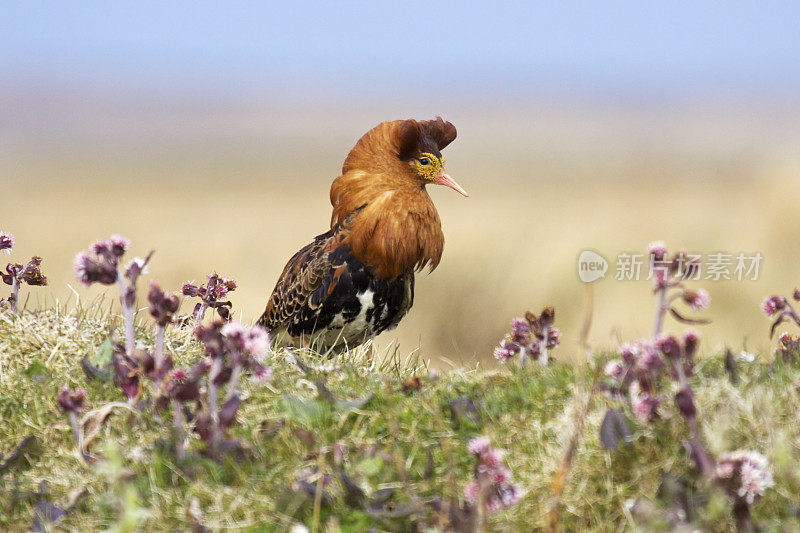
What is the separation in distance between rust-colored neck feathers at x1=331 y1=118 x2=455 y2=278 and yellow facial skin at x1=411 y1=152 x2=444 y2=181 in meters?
0.04

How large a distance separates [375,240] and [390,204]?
24 cm

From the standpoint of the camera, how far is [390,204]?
217 inches

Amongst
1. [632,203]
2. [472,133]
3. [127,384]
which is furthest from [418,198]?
[472,133]

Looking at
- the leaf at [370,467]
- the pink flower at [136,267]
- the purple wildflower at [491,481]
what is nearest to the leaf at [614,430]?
the purple wildflower at [491,481]

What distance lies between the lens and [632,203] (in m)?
18.9

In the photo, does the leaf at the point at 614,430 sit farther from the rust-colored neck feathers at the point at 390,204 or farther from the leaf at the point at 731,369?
the rust-colored neck feathers at the point at 390,204

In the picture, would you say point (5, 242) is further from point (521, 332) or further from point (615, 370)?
point (615, 370)

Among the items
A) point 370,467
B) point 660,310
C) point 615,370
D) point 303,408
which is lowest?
point 370,467

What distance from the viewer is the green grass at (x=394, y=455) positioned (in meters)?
2.77

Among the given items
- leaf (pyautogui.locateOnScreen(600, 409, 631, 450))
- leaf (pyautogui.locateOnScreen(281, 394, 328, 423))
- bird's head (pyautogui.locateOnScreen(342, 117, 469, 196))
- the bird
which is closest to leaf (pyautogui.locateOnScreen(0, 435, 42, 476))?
leaf (pyautogui.locateOnScreen(281, 394, 328, 423))

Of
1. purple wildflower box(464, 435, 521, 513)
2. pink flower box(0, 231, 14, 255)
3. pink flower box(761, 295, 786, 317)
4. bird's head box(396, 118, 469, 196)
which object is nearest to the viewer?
purple wildflower box(464, 435, 521, 513)

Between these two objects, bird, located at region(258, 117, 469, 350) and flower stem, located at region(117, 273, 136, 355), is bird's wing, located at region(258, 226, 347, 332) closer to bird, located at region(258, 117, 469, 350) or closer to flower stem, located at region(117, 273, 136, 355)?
bird, located at region(258, 117, 469, 350)

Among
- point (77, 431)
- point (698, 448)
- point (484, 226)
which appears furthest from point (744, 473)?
point (484, 226)

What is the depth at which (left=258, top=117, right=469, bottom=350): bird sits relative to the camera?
5.52 metres
